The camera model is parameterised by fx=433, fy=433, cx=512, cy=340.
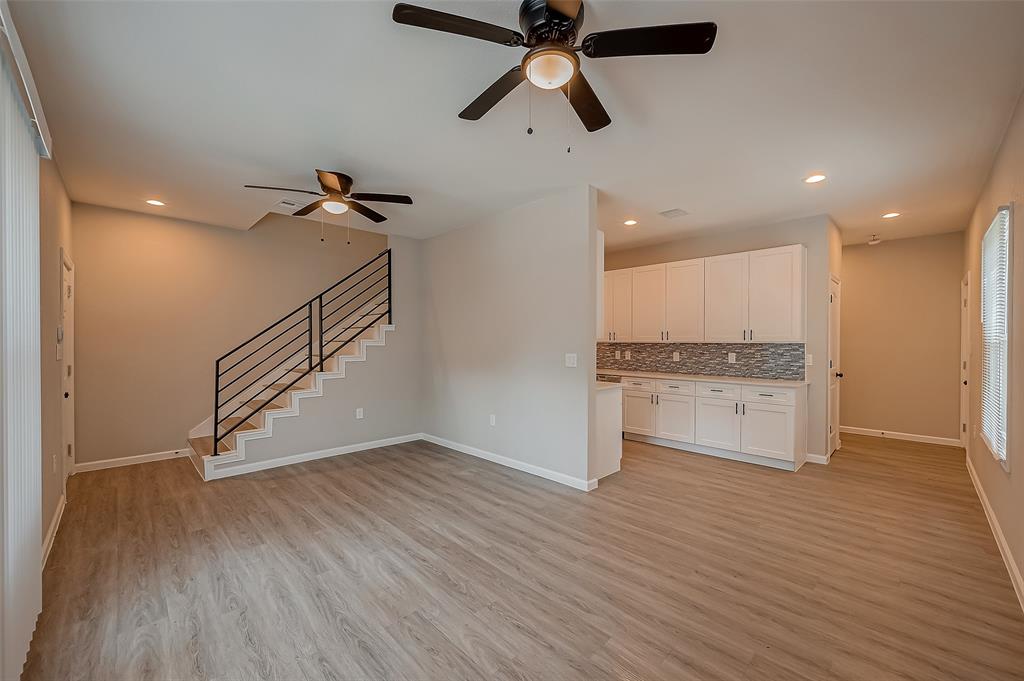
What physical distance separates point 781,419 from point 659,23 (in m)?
4.21

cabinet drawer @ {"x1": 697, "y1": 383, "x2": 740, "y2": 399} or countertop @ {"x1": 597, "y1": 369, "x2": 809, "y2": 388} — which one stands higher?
countertop @ {"x1": 597, "y1": 369, "x2": 809, "y2": 388}

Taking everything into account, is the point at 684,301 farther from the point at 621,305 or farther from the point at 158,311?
the point at 158,311

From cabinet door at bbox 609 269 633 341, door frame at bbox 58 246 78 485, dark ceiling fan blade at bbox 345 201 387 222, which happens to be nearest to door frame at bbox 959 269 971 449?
cabinet door at bbox 609 269 633 341

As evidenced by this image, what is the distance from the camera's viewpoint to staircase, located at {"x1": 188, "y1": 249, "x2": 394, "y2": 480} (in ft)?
15.4

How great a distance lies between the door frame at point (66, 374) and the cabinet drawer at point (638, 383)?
5.85m

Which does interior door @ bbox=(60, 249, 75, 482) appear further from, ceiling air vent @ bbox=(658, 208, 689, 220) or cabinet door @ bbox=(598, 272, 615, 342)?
cabinet door @ bbox=(598, 272, 615, 342)

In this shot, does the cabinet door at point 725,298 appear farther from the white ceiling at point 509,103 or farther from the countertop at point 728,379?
the white ceiling at point 509,103

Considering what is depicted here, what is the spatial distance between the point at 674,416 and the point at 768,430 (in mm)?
1064

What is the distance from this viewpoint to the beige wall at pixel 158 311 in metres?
4.73

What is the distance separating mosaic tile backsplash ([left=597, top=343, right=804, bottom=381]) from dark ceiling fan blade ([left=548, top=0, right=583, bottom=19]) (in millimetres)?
4878

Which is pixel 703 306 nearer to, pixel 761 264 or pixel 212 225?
pixel 761 264

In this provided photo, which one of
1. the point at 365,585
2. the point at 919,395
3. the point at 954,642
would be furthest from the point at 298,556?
the point at 919,395

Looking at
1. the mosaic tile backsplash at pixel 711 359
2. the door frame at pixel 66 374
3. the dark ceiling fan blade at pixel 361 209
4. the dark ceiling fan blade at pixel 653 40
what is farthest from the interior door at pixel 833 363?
the door frame at pixel 66 374

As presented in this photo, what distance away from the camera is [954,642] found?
2.04m
